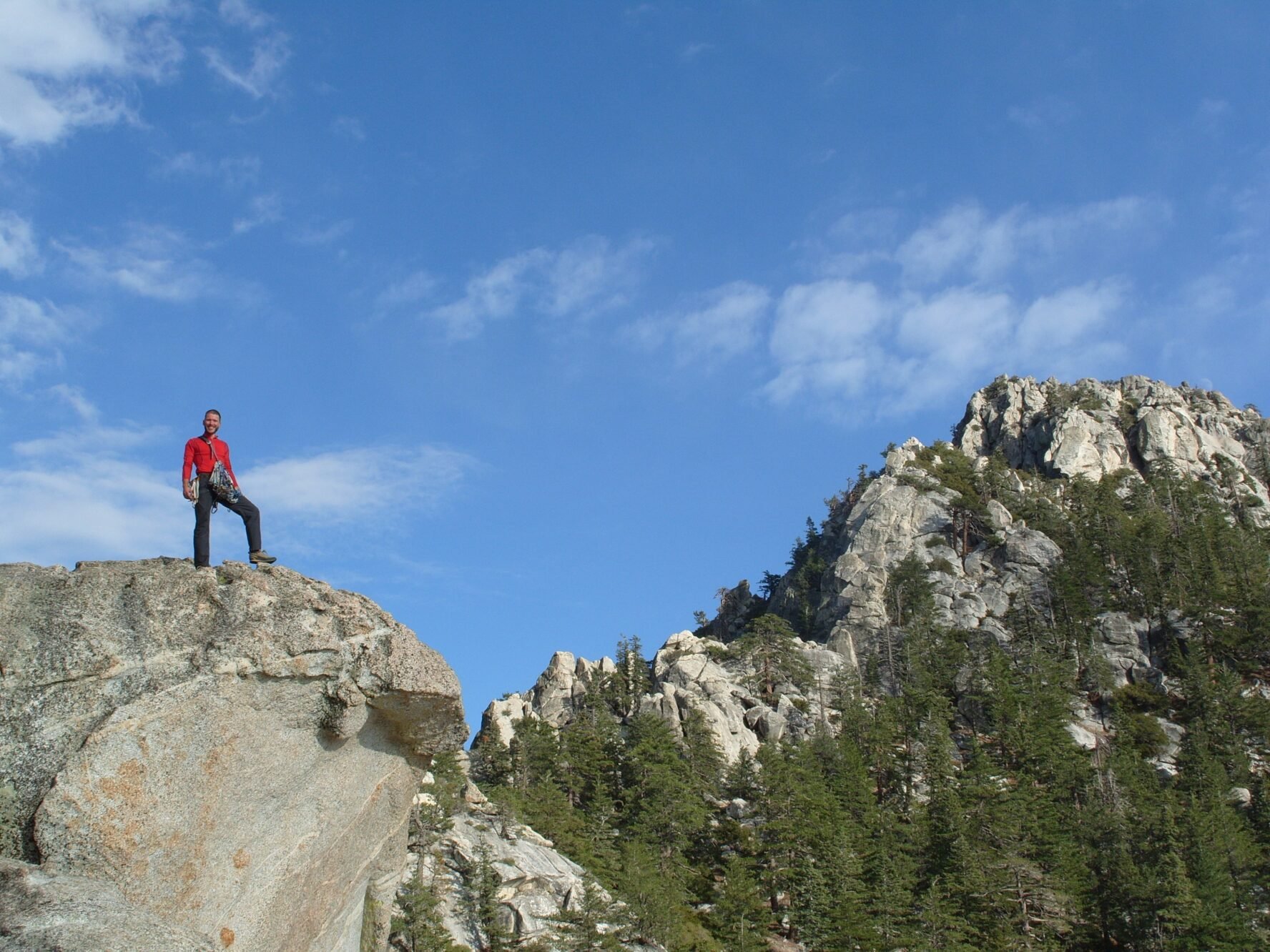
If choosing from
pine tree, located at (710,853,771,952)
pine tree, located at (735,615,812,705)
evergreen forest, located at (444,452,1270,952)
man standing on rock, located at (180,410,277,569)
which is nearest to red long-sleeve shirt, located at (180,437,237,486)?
man standing on rock, located at (180,410,277,569)

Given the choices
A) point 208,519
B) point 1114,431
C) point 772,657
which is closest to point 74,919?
point 208,519

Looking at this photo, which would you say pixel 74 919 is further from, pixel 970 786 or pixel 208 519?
pixel 970 786

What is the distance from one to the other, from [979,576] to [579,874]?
6546cm

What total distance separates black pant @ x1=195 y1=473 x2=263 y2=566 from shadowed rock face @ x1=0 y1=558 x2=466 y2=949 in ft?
1.04

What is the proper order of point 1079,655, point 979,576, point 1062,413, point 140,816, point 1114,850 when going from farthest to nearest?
point 1062,413, point 979,576, point 1079,655, point 1114,850, point 140,816

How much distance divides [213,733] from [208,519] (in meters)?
2.61

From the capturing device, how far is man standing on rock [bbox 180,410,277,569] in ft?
40.0

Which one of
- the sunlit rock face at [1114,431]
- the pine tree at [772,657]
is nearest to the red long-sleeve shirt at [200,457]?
the pine tree at [772,657]

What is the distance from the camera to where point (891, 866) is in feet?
156

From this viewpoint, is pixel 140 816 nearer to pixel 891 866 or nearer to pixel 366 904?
pixel 366 904

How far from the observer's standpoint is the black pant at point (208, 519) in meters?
11.9

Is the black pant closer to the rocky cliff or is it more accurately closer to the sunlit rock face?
the rocky cliff

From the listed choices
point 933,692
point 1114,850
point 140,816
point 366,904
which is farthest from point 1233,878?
point 140,816

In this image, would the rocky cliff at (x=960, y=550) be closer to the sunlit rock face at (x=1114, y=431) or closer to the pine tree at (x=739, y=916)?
the sunlit rock face at (x=1114, y=431)
